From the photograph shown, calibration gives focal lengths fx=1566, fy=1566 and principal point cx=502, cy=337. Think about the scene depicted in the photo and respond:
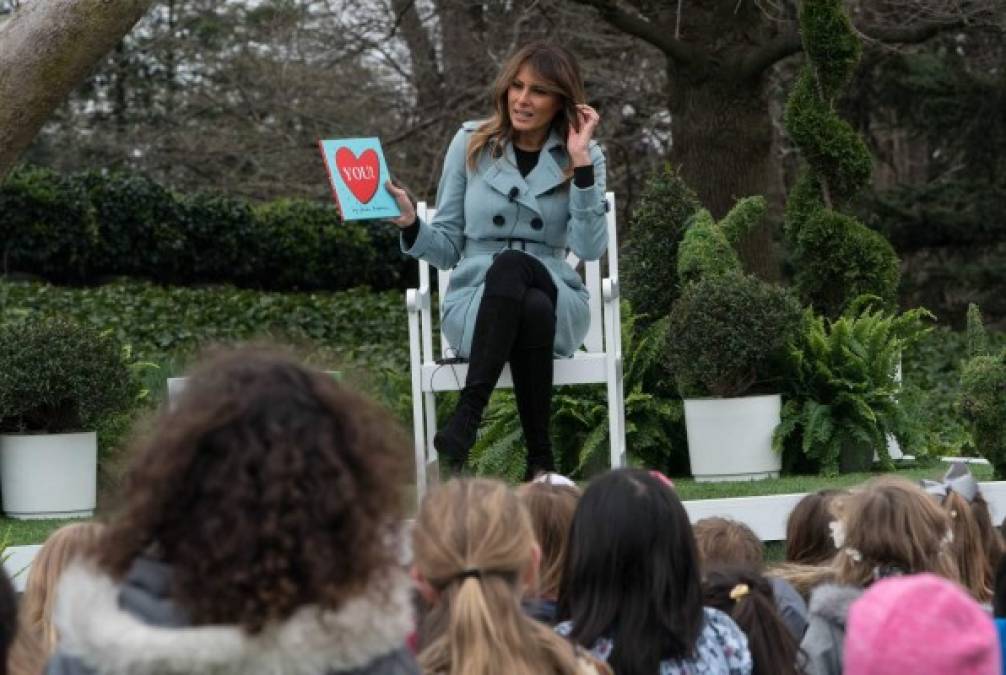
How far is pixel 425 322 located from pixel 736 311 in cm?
116

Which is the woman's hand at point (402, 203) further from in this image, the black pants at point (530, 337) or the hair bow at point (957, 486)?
the hair bow at point (957, 486)

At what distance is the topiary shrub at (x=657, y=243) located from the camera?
6.67m

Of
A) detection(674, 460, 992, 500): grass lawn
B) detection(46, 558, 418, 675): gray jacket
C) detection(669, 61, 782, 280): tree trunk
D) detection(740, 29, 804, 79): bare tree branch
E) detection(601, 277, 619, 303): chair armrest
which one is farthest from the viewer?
detection(669, 61, 782, 280): tree trunk

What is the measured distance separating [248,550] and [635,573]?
995 millimetres

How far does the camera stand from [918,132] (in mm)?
15117

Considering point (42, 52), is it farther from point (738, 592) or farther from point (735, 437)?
point (738, 592)

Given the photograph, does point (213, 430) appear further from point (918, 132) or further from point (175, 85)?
point (175, 85)

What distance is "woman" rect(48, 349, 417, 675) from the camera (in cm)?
164

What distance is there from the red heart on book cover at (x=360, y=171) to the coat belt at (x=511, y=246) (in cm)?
52

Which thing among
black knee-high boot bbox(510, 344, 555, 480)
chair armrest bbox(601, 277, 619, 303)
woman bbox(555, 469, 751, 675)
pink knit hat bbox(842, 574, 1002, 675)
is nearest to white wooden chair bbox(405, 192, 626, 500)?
chair armrest bbox(601, 277, 619, 303)

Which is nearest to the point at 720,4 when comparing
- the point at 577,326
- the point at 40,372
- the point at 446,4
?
the point at 446,4

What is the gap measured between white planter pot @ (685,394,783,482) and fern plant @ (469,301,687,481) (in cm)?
32

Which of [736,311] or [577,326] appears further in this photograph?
[736,311]

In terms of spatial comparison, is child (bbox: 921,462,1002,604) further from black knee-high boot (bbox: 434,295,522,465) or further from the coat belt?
the coat belt
